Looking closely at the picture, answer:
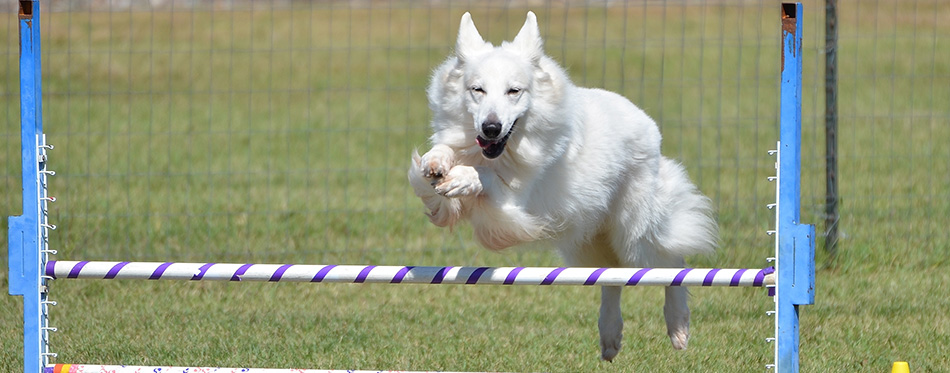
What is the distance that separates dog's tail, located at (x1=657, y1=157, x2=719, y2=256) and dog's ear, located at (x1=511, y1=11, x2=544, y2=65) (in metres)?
1.15

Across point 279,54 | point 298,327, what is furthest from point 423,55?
point 298,327

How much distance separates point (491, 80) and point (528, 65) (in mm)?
292

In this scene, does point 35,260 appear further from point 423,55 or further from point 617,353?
point 423,55

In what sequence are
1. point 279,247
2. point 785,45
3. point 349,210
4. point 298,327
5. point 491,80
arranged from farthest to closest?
point 349,210 → point 279,247 → point 298,327 → point 491,80 → point 785,45

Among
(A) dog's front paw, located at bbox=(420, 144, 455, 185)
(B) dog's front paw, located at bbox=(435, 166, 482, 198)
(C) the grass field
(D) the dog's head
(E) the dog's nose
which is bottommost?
(C) the grass field

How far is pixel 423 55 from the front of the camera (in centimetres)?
1592

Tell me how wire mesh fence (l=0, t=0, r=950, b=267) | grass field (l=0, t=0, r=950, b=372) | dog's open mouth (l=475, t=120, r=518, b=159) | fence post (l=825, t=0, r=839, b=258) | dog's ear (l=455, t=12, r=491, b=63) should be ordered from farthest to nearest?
wire mesh fence (l=0, t=0, r=950, b=267)
fence post (l=825, t=0, r=839, b=258)
grass field (l=0, t=0, r=950, b=372)
dog's ear (l=455, t=12, r=491, b=63)
dog's open mouth (l=475, t=120, r=518, b=159)

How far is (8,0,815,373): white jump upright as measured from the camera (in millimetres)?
3607

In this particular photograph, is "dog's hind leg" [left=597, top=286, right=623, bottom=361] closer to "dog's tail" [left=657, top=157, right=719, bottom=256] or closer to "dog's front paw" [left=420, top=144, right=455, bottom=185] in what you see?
"dog's tail" [left=657, top=157, right=719, bottom=256]

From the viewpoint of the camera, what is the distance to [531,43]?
4.37 m

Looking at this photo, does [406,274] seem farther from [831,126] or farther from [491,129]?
[831,126]

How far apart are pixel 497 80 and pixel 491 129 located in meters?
0.26

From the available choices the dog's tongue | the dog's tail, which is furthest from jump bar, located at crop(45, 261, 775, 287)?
the dog's tail

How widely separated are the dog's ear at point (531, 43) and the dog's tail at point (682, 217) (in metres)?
1.15
